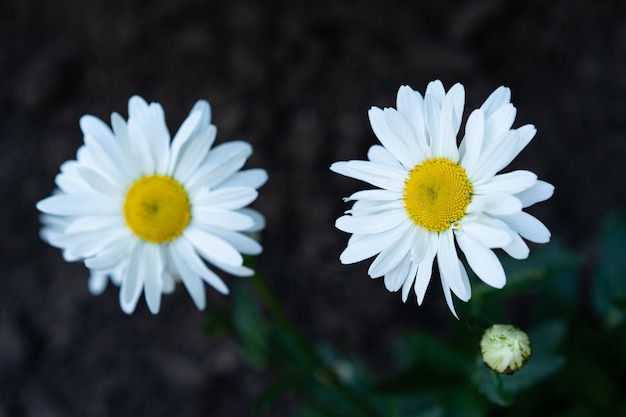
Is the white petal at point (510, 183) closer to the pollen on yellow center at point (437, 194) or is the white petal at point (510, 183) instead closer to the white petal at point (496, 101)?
the pollen on yellow center at point (437, 194)

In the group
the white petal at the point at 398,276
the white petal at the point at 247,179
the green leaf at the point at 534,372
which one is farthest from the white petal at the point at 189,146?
the green leaf at the point at 534,372

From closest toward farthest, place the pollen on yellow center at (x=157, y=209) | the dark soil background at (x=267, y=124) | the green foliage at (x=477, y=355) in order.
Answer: the pollen on yellow center at (x=157, y=209) < the green foliage at (x=477, y=355) < the dark soil background at (x=267, y=124)

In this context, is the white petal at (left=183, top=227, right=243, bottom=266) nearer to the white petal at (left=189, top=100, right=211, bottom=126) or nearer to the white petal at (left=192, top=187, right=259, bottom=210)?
the white petal at (left=192, top=187, right=259, bottom=210)

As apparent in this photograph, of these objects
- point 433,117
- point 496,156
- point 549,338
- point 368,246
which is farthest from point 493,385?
point 549,338

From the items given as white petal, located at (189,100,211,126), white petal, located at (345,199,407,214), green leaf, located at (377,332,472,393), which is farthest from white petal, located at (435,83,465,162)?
green leaf, located at (377,332,472,393)

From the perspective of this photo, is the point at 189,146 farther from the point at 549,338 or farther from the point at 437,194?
the point at 549,338

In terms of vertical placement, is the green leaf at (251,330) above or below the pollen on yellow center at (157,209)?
below

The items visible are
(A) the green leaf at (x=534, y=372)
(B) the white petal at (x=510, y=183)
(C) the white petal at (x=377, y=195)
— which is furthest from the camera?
(A) the green leaf at (x=534, y=372)

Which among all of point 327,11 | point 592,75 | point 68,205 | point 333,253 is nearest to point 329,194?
point 333,253
